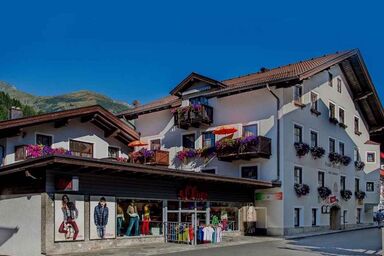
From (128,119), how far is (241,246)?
17.0 meters

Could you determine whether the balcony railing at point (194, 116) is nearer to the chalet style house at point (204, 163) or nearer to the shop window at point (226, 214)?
the chalet style house at point (204, 163)

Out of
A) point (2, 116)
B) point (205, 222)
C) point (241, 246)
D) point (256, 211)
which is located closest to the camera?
point (241, 246)

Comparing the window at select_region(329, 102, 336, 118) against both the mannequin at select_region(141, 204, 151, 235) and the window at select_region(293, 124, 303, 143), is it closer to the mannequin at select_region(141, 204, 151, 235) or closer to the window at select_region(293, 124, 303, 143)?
the window at select_region(293, 124, 303, 143)

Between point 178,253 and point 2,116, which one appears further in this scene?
point 2,116

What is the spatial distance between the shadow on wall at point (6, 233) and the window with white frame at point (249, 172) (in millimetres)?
14057

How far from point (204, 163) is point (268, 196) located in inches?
181

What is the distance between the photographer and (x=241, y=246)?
2014 centimetres

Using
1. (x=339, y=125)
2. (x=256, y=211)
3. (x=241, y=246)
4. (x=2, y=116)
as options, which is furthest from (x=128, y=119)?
(x=2, y=116)

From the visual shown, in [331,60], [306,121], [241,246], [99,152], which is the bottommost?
[241,246]

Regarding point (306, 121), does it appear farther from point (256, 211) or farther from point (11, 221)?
point (11, 221)

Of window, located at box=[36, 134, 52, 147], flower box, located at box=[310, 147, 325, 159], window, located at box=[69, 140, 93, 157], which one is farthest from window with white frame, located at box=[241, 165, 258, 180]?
window, located at box=[36, 134, 52, 147]

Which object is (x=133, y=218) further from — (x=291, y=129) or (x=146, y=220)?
(x=291, y=129)

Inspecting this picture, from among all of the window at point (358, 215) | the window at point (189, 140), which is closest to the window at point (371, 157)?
the window at point (358, 215)

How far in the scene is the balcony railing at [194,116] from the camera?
96.6 feet
